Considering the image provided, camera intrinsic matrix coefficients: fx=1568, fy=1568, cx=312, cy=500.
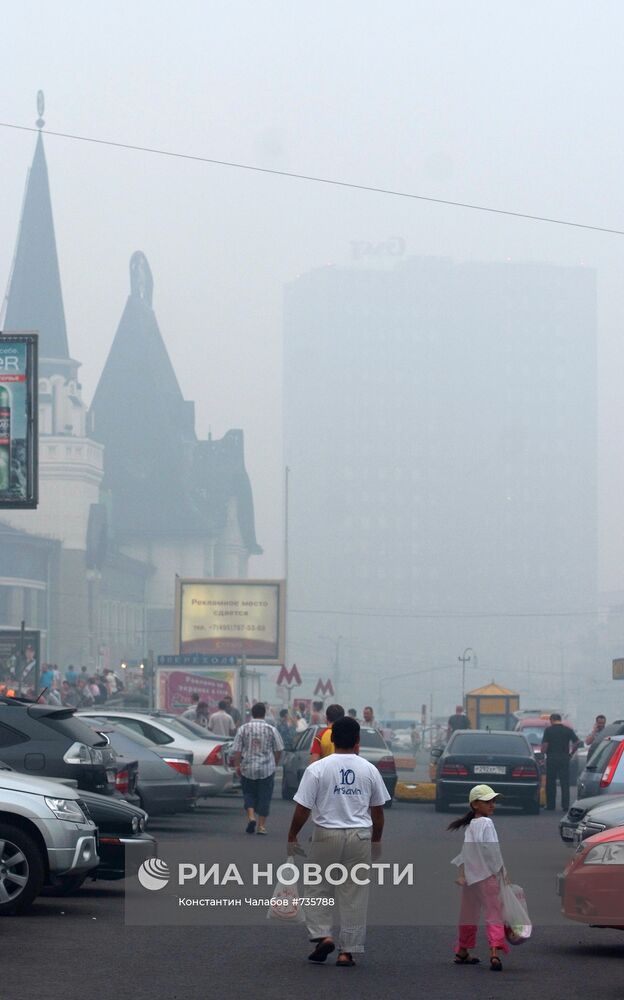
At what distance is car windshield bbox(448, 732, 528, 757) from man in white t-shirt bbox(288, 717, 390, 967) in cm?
1629

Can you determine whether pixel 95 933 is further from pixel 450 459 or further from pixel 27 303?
pixel 450 459

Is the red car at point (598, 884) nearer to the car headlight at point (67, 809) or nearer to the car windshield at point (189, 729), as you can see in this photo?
the car headlight at point (67, 809)

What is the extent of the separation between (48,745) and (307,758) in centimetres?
1196

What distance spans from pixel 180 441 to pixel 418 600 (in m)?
33.0

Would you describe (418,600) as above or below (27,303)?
below

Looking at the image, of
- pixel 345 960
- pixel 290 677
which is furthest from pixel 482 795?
pixel 290 677

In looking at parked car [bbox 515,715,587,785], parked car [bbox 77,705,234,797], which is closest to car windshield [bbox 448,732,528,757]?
parked car [bbox 515,715,587,785]

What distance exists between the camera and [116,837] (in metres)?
12.3

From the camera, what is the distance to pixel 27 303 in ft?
488

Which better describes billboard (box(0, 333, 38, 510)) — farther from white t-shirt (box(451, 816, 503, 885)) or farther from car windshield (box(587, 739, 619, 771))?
white t-shirt (box(451, 816, 503, 885))

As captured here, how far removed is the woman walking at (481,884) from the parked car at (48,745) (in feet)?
14.8

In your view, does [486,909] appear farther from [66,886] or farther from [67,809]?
[66,886]

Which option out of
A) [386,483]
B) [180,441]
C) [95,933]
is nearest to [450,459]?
[386,483]

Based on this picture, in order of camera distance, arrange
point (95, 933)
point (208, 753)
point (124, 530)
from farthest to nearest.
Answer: point (124, 530), point (208, 753), point (95, 933)
